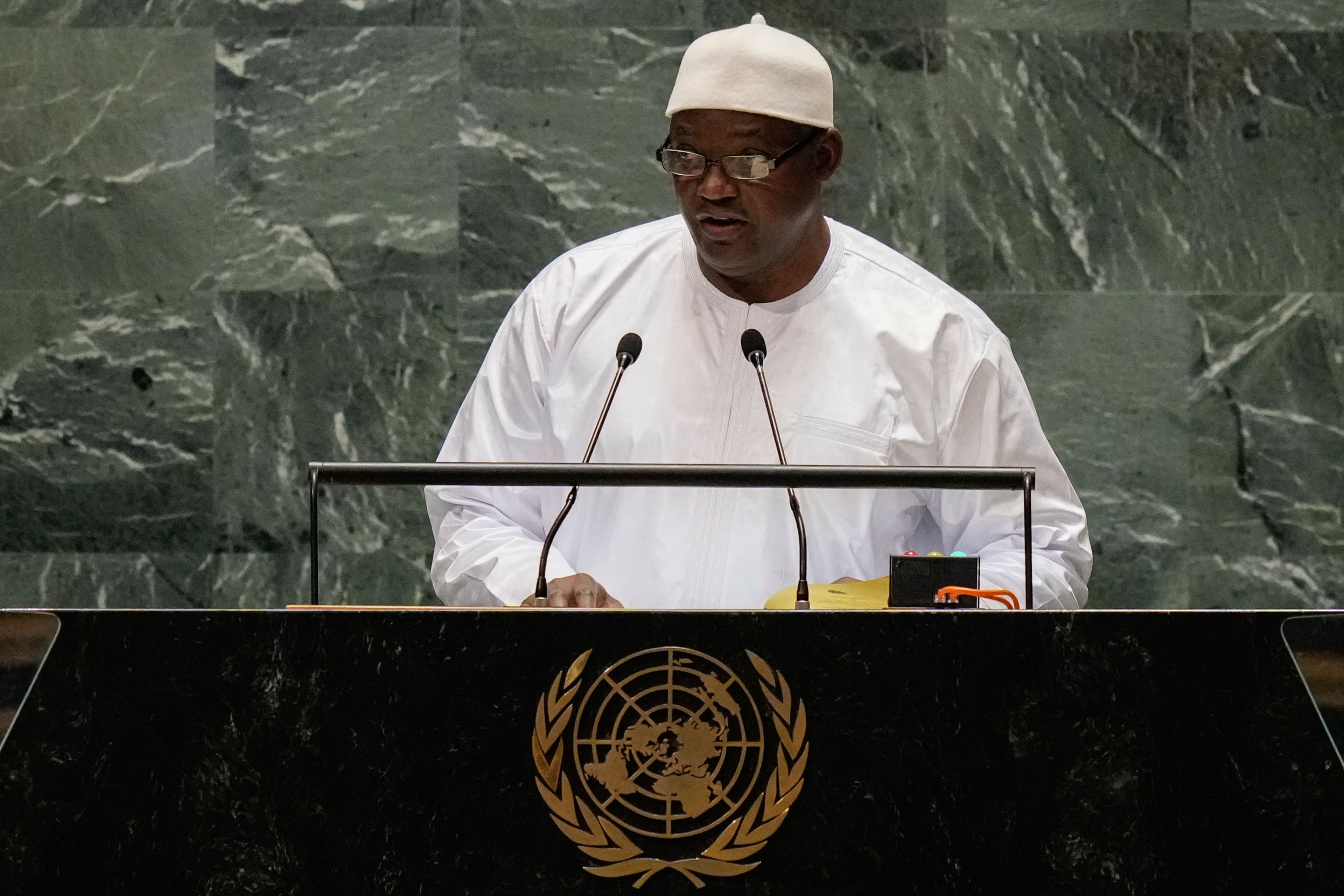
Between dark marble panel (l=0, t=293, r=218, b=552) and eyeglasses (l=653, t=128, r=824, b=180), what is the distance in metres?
2.31

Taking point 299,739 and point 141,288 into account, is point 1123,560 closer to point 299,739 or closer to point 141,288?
point 141,288

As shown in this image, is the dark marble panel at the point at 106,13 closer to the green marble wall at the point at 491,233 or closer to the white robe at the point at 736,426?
the green marble wall at the point at 491,233

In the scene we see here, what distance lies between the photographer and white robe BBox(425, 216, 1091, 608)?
3098 mm

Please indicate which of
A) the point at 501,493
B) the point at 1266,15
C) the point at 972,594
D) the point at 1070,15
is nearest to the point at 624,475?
the point at 972,594

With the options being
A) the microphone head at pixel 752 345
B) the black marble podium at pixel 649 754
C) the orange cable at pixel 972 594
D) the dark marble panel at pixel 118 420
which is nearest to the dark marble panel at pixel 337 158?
the dark marble panel at pixel 118 420

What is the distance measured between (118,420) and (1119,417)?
3.16 m

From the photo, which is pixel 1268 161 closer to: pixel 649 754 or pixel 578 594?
pixel 578 594

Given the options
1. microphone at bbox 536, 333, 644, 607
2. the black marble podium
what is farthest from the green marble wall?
the black marble podium

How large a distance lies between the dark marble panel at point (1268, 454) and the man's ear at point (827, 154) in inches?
80.7

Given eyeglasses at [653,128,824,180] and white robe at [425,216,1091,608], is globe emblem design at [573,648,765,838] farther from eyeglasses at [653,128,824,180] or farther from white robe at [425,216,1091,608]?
eyeglasses at [653,128,824,180]

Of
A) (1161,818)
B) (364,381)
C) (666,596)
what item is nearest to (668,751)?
(1161,818)

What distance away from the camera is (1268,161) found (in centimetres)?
486

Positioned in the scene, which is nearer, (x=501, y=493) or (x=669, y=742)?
(x=669, y=742)

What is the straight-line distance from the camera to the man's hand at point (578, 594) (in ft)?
7.86
